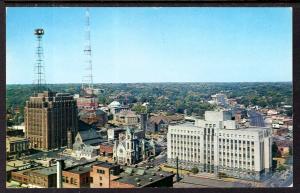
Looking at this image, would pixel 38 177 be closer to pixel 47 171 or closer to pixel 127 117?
pixel 47 171

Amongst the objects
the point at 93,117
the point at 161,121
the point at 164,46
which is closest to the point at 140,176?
the point at 161,121

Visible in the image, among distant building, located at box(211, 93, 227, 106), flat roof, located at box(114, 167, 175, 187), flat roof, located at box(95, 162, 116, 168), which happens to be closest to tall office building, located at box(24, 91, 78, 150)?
flat roof, located at box(95, 162, 116, 168)

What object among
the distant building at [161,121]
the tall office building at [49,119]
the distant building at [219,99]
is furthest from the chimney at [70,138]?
the distant building at [219,99]

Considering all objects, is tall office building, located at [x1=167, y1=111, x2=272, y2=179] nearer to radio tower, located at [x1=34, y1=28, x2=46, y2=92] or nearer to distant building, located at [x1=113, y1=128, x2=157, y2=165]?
distant building, located at [x1=113, y1=128, x2=157, y2=165]
